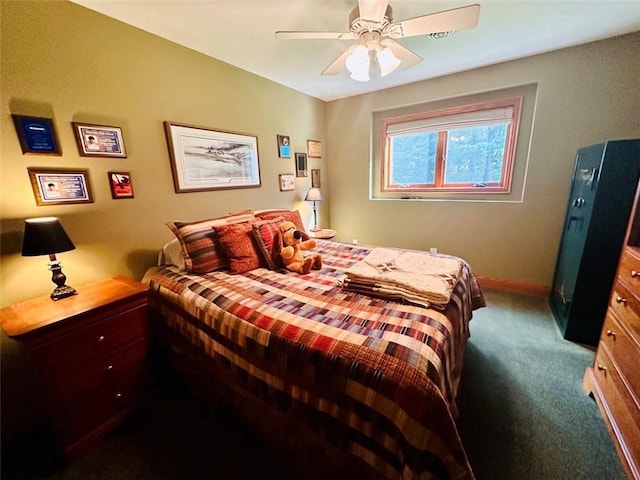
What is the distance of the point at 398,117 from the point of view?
3207 millimetres

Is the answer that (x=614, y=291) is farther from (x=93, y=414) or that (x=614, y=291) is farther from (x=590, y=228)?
(x=93, y=414)

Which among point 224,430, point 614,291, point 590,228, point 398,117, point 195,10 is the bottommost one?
point 224,430

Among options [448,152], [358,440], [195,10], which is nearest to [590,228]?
[448,152]

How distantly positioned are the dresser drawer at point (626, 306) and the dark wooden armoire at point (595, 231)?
56 centimetres

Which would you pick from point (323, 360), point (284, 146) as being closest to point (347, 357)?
point (323, 360)

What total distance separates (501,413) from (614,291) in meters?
0.93

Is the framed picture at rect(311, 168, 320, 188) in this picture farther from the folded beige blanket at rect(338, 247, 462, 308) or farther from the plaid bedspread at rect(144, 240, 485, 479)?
the plaid bedspread at rect(144, 240, 485, 479)

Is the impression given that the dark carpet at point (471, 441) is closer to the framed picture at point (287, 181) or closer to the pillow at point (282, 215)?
the pillow at point (282, 215)

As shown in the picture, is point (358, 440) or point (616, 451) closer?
point (358, 440)

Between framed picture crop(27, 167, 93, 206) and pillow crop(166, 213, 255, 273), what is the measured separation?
506mm

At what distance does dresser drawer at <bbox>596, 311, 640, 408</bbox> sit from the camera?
3.58ft

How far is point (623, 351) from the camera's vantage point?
3.93 ft

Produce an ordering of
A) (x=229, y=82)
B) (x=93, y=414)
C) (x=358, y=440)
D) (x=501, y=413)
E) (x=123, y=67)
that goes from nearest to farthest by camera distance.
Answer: (x=358, y=440)
(x=93, y=414)
(x=501, y=413)
(x=123, y=67)
(x=229, y=82)

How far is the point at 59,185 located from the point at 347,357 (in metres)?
1.89
